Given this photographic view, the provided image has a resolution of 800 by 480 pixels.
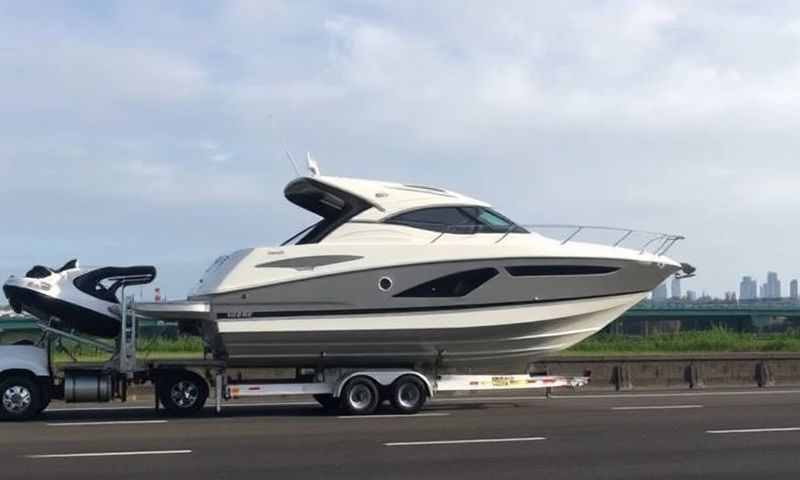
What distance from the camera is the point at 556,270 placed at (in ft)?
55.2

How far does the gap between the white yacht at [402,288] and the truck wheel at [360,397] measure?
1.17ft

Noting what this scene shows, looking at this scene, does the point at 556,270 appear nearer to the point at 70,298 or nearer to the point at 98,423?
the point at 98,423

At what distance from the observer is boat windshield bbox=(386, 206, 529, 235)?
16781 millimetres

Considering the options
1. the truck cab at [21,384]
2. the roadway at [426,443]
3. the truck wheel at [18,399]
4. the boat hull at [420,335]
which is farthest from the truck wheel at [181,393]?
the truck wheel at [18,399]

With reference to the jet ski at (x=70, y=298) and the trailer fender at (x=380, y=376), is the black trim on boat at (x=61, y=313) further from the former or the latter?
the trailer fender at (x=380, y=376)

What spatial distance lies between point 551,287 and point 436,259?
2078 millimetres

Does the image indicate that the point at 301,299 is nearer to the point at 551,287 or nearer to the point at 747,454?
the point at 551,287

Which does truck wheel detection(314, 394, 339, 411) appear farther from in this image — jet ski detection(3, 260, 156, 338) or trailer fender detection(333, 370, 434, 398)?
jet ski detection(3, 260, 156, 338)

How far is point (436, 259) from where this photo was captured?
16.4 meters

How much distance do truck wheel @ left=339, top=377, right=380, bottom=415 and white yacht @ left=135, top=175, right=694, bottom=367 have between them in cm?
36

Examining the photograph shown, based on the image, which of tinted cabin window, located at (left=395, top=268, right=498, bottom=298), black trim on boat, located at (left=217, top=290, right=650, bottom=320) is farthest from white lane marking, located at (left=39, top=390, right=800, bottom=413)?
tinted cabin window, located at (left=395, top=268, right=498, bottom=298)

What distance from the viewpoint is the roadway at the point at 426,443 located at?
33.1 ft

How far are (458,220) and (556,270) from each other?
1884 mm

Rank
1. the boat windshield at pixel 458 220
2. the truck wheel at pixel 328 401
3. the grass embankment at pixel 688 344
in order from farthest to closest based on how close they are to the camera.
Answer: the grass embankment at pixel 688 344, the truck wheel at pixel 328 401, the boat windshield at pixel 458 220
